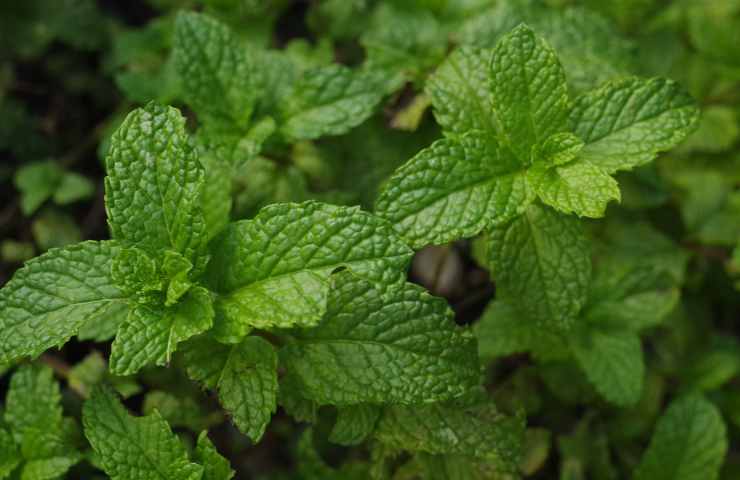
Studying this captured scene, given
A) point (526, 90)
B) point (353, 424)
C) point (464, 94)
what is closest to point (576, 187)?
point (526, 90)

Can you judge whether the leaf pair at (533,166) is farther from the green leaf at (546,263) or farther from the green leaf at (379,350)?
the green leaf at (379,350)

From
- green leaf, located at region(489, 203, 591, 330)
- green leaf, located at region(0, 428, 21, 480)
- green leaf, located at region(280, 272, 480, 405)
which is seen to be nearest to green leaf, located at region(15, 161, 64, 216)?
green leaf, located at region(0, 428, 21, 480)

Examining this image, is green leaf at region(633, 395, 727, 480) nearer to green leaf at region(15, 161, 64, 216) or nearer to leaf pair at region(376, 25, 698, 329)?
leaf pair at region(376, 25, 698, 329)

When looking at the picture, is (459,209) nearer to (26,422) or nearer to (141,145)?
(141,145)

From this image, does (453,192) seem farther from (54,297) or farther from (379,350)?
(54,297)

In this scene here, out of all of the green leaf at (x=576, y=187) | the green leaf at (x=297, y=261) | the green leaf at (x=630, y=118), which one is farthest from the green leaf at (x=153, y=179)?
the green leaf at (x=630, y=118)

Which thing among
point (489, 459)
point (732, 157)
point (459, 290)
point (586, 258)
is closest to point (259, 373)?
point (489, 459)
